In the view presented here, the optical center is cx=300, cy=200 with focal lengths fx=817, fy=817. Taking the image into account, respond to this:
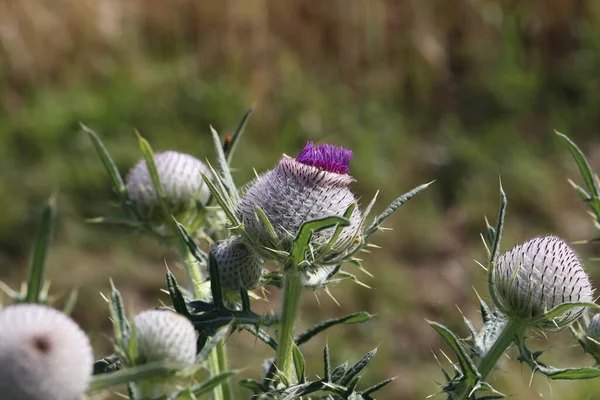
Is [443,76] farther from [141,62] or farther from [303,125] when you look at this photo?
[141,62]

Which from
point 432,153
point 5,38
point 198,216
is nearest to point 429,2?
point 432,153

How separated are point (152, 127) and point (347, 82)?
218 cm

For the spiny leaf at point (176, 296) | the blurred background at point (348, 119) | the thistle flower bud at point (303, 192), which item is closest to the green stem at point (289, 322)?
the thistle flower bud at point (303, 192)

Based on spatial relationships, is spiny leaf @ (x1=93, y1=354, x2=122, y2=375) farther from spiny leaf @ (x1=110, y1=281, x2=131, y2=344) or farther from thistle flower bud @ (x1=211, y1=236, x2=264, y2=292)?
thistle flower bud @ (x1=211, y1=236, x2=264, y2=292)

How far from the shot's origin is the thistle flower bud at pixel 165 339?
5.25 ft

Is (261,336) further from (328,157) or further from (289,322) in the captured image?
(328,157)

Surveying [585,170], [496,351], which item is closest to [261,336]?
[496,351]

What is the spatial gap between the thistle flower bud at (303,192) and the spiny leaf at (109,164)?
0.47m

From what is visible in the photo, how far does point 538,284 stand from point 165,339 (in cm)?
102

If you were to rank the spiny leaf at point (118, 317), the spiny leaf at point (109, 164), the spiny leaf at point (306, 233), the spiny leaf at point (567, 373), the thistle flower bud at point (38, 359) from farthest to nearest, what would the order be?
the spiny leaf at point (109, 164), the spiny leaf at point (567, 373), the spiny leaf at point (306, 233), the spiny leaf at point (118, 317), the thistle flower bud at point (38, 359)

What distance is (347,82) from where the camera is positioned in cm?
873

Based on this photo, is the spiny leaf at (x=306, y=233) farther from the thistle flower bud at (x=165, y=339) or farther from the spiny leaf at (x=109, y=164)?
the spiny leaf at (x=109, y=164)

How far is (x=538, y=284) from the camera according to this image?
2.11 m

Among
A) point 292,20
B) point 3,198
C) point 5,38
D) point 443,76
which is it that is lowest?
point 443,76
